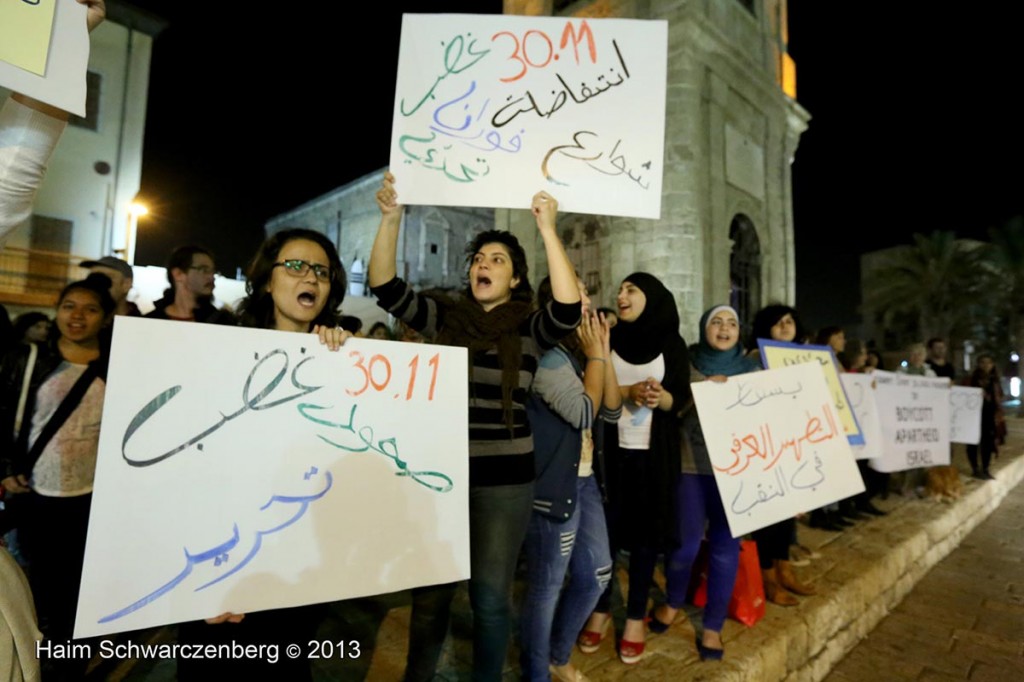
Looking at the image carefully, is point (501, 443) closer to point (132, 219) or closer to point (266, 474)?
point (266, 474)

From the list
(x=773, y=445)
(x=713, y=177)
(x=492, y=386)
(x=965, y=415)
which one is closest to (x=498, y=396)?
(x=492, y=386)

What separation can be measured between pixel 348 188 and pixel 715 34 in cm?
2335

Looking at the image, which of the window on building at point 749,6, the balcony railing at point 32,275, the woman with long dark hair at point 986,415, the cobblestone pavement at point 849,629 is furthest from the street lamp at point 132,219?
the woman with long dark hair at point 986,415

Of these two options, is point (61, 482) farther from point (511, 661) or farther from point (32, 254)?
point (32, 254)

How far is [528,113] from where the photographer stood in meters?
2.19

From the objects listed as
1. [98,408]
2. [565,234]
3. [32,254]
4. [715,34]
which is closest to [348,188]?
[32,254]

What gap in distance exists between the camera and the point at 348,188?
30.3m

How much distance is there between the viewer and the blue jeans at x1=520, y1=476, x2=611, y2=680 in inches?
82.7

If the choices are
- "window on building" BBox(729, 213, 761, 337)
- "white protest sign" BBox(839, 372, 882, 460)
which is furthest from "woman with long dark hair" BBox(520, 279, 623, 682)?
"window on building" BBox(729, 213, 761, 337)

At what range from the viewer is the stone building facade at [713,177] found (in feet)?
37.4

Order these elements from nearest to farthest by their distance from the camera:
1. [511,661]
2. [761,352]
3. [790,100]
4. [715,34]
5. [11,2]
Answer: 1. [11,2]
2. [511,661]
3. [761,352]
4. [715,34]
5. [790,100]

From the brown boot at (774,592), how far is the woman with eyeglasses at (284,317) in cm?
281

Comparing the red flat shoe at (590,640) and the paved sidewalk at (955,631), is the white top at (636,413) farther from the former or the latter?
the paved sidewalk at (955,631)

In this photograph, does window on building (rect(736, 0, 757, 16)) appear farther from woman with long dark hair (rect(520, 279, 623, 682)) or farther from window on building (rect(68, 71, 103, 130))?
window on building (rect(68, 71, 103, 130))
